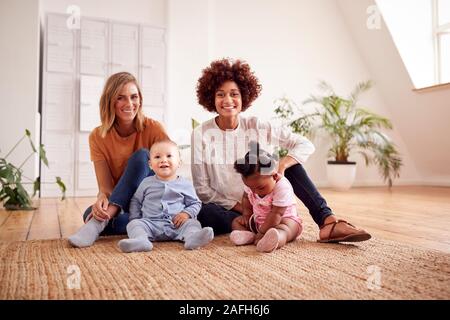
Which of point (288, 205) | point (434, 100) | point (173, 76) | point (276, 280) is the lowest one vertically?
point (276, 280)

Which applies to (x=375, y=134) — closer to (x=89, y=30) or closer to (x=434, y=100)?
(x=434, y=100)

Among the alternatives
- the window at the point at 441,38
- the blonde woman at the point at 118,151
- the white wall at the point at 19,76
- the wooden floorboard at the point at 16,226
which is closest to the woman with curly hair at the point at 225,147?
the blonde woman at the point at 118,151

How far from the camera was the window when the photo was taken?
4824 millimetres

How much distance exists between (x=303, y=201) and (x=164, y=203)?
60cm

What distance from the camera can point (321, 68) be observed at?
5.51m

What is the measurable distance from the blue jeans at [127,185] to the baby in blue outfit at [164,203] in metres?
0.03

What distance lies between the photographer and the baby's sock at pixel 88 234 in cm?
157

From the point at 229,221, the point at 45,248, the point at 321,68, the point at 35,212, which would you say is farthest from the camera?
the point at 321,68

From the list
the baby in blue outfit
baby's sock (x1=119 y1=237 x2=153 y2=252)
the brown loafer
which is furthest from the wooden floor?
baby's sock (x1=119 y1=237 x2=153 y2=252)

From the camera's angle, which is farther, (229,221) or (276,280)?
(229,221)

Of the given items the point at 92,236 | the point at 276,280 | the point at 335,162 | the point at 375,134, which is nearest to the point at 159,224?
the point at 92,236

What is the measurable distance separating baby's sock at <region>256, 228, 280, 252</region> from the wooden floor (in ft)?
2.11

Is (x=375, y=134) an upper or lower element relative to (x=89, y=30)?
lower

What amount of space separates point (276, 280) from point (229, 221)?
76 centimetres
